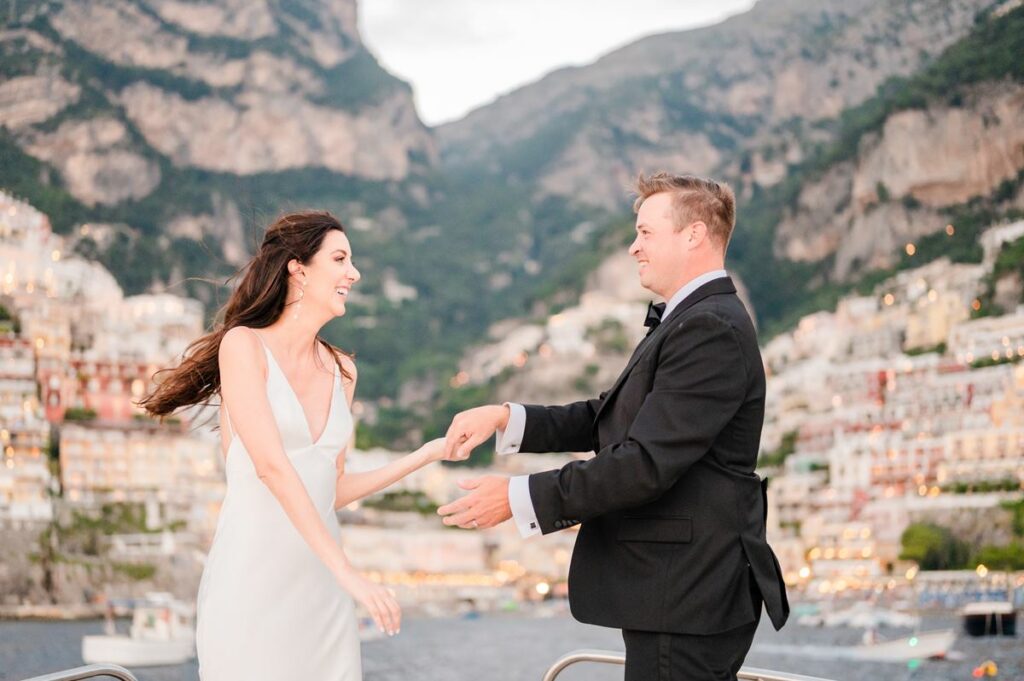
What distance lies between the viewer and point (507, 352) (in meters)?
131

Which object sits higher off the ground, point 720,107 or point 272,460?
point 720,107

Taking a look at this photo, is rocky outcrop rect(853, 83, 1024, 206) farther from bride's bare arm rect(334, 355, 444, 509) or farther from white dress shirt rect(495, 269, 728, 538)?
bride's bare arm rect(334, 355, 444, 509)

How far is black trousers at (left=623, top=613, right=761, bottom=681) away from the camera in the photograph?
3.20 m

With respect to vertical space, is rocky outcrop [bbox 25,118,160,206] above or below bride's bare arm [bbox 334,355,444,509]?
above

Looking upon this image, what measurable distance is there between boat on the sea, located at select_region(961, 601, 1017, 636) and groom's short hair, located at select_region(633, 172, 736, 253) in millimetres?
53000

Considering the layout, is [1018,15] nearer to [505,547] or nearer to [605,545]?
[505,547]

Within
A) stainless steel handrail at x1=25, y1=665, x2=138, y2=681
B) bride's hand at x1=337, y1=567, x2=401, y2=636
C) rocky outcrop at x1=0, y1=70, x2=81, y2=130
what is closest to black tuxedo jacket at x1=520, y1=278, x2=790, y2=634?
bride's hand at x1=337, y1=567, x2=401, y2=636

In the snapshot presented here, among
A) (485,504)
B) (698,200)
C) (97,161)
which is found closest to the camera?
(485,504)

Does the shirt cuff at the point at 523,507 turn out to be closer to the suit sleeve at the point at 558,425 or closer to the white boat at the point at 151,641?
the suit sleeve at the point at 558,425

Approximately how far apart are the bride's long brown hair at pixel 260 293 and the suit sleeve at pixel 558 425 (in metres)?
0.87

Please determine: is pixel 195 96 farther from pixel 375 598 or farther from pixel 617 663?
pixel 375 598

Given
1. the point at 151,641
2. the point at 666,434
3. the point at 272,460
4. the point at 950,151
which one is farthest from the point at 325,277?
the point at 950,151

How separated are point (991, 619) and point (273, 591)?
5425cm

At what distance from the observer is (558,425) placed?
403cm
